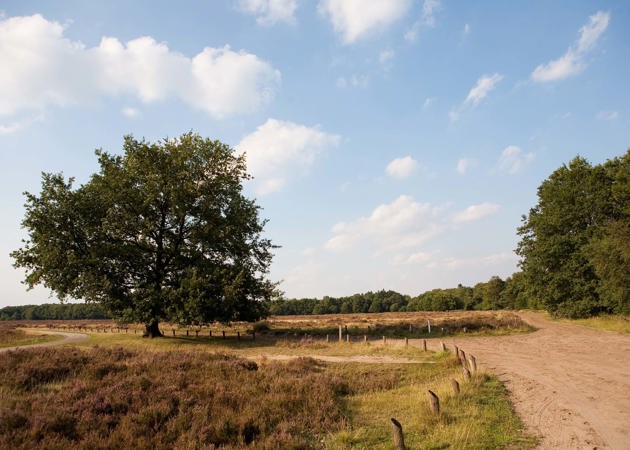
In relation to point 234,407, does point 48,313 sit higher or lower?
lower

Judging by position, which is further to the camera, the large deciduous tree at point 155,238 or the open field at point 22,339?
the open field at point 22,339

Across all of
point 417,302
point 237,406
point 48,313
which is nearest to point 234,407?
point 237,406

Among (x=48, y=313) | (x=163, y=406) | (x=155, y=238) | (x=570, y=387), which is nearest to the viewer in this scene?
(x=163, y=406)

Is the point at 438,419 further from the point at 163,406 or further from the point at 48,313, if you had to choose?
the point at 48,313

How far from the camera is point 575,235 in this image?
131 feet

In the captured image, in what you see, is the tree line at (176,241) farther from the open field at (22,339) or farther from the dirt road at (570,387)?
the dirt road at (570,387)

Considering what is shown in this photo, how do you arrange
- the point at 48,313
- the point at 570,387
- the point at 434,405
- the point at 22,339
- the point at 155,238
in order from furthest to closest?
the point at 48,313, the point at 22,339, the point at 155,238, the point at 570,387, the point at 434,405

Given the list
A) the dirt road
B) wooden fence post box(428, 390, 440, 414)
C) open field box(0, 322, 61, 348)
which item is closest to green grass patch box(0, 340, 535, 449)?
wooden fence post box(428, 390, 440, 414)

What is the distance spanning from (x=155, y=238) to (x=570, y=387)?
30.9 m

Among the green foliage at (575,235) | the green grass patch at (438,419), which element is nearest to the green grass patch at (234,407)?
the green grass patch at (438,419)

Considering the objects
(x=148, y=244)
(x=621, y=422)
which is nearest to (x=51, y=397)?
(x=621, y=422)

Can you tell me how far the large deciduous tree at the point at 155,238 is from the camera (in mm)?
28969

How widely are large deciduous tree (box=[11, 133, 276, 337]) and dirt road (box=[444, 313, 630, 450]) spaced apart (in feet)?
64.9

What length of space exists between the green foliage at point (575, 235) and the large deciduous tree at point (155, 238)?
3181 centimetres
